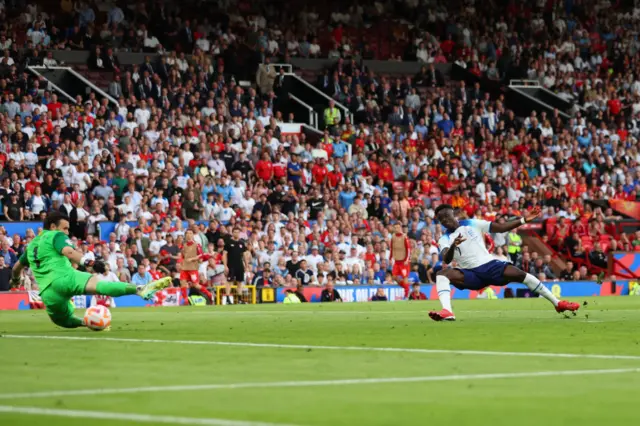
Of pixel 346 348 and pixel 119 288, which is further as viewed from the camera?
pixel 119 288

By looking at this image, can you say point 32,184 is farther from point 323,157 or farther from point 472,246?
point 472,246

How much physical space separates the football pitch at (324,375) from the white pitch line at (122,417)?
0.04 ft

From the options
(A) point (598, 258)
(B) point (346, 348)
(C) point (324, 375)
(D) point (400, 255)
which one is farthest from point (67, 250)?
(A) point (598, 258)

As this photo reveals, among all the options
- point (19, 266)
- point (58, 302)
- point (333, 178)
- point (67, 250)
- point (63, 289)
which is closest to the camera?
point (67, 250)

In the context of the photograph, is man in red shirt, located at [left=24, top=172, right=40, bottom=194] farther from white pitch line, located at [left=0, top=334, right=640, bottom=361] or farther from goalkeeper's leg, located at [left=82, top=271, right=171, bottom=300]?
white pitch line, located at [left=0, top=334, right=640, bottom=361]

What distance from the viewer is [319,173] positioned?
36281 millimetres

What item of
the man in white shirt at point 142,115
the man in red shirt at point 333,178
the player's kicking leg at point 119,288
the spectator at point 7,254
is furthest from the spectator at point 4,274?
the player's kicking leg at point 119,288

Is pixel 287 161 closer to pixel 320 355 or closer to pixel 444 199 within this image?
pixel 444 199

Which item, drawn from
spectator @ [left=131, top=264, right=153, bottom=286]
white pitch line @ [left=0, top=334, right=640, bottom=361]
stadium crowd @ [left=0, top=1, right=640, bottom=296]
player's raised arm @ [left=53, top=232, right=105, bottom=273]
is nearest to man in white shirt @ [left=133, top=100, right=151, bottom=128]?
stadium crowd @ [left=0, top=1, right=640, bottom=296]

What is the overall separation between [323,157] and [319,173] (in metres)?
0.92

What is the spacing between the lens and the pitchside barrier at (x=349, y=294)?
27.7 metres

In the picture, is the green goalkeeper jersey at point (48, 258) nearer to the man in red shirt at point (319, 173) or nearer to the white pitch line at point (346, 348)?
the white pitch line at point (346, 348)

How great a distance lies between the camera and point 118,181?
3170 cm

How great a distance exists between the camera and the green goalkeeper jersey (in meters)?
15.5
